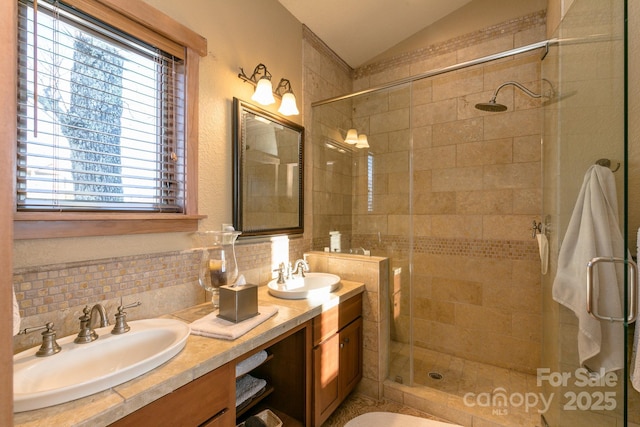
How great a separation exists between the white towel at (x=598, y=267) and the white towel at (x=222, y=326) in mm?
1332

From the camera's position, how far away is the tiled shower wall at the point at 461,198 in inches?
87.4

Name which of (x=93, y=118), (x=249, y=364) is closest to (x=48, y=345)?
(x=249, y=364)

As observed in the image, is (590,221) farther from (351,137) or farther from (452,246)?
(351,137)

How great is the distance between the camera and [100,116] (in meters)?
1.22

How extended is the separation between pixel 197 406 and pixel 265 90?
1.65 m

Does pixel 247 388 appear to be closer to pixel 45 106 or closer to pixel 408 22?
pixel 45 106

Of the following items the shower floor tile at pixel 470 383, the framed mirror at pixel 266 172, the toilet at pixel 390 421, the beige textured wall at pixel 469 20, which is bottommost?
the toilet at pixel 390 421

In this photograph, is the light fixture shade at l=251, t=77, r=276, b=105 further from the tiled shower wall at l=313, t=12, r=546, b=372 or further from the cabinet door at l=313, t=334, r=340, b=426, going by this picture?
the cabinet door at l=313, t=334, r=340, b=426

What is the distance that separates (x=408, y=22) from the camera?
2.56 metres

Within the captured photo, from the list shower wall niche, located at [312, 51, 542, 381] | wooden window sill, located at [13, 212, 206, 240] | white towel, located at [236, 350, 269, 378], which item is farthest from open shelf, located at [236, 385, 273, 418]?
shower wall niche, located at [312, 51, 542, 381]

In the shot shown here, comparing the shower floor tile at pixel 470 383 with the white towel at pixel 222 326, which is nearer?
the white towel at pixel 222 326

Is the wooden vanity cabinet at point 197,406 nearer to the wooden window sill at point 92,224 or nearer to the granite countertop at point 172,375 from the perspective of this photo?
the granite countertop at point 172,375

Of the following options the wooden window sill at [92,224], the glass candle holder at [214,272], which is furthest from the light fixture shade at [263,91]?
the glass candle holder at [214,272]

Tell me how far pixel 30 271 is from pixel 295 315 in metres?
1.03
